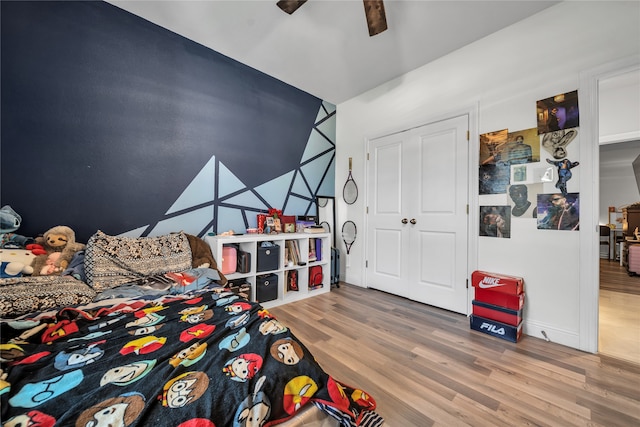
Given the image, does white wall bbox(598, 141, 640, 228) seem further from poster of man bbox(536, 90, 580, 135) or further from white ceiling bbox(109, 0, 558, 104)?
white ceiling bbox(109, 0, 558, 104)

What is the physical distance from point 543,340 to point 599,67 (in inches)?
83.3

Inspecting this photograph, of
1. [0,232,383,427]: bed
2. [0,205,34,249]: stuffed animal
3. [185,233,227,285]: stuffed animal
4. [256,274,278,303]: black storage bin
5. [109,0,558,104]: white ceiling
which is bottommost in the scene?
[256,274,278,303]: black storage bin

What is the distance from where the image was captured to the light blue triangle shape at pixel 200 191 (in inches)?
94.9

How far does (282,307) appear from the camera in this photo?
8.60 feet

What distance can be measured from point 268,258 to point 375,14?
2.27 m

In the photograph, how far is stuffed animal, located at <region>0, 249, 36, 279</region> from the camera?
1.46m

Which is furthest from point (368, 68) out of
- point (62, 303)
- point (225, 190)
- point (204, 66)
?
point (62, 303)

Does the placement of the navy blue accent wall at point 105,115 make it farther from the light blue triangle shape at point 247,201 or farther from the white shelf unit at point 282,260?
the white shelf unit at point 282,260

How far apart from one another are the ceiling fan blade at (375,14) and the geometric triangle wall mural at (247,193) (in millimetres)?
1754

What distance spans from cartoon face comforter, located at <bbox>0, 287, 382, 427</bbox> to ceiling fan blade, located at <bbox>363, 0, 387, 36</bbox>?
2031 mm

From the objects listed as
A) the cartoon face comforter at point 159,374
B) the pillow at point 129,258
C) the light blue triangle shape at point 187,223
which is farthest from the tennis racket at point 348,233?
the cartoon face comforter at point 159,374

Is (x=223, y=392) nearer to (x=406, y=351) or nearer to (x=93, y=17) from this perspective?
(x=406, y=351)

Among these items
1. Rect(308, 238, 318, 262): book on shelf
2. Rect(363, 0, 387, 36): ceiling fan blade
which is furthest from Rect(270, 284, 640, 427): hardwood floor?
Rect(363, 0, 387, 36): ceiling fan blade

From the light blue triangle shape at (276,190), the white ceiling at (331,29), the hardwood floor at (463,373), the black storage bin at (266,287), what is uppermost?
the white ceiling at (331,29)
